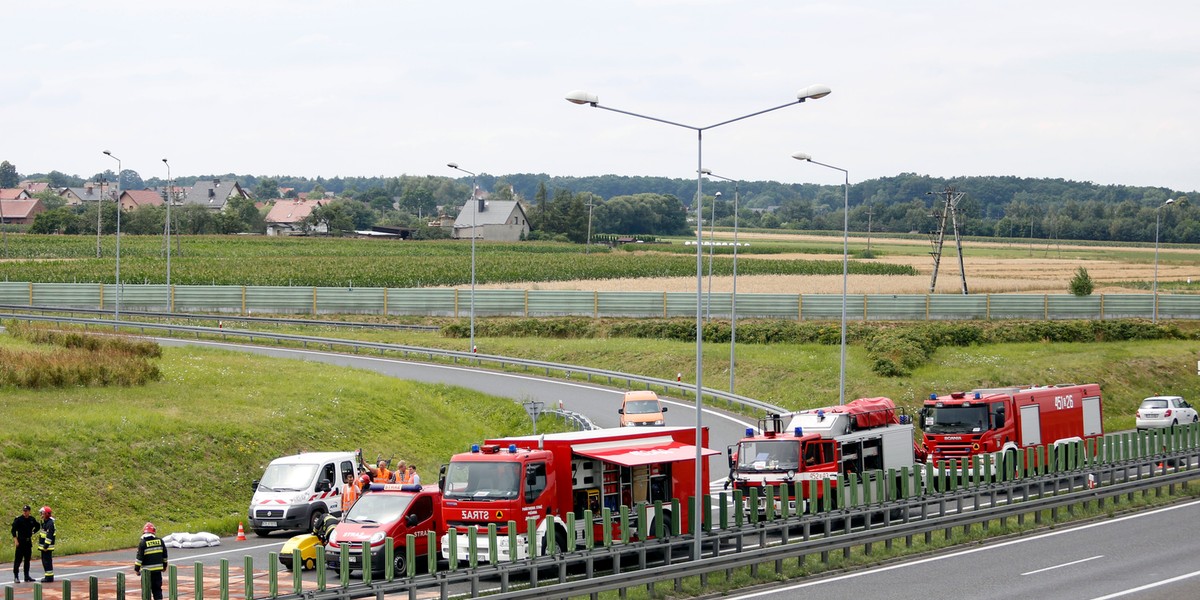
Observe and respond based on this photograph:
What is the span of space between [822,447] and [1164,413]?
25.3 m

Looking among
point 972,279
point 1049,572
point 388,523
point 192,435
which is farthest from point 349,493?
point 972,279

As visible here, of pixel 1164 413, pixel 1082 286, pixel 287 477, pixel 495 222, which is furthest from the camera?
pixel 495 222

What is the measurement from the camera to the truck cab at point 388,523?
2303 cm

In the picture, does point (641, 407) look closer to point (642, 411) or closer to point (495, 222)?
point (642, 411)

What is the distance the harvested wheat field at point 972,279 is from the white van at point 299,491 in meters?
57.8

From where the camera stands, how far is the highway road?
21562 mm

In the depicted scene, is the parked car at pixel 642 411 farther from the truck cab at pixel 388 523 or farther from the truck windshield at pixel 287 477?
the truck cab at pixel 388 523

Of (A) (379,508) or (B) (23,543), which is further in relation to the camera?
(B) (23,543)

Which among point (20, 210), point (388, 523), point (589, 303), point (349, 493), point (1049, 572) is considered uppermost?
point (20, 210)

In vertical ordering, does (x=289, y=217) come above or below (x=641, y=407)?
above

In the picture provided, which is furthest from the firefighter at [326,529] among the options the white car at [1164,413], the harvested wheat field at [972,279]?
the harvested wheat field at [972,279]

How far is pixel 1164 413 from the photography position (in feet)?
160

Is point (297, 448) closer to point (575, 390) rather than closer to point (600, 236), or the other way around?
point (575, 390)

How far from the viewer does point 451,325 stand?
70625mm
